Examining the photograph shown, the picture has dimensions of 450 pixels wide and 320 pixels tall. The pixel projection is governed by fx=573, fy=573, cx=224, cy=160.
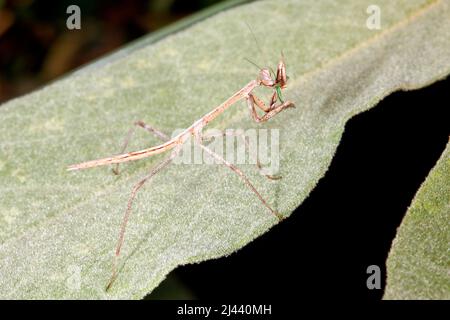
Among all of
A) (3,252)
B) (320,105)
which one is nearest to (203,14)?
(320,105)

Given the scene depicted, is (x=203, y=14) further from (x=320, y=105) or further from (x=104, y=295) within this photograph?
(x=104, y=295)

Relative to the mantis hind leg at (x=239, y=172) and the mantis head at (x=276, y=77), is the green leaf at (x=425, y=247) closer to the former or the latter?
the mantis hind leg at (x=239, y=172)

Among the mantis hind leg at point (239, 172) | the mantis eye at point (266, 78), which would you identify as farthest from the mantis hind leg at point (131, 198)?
the mantis eye at point (266, 78)

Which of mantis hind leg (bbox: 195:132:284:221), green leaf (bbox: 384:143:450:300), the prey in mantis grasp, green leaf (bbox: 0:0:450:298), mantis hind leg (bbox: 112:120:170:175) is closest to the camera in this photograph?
Answer: green leaf (bbox: 384:143:450:300)

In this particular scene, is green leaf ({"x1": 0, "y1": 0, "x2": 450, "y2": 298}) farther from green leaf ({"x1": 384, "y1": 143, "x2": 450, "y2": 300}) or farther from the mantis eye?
green leaf ({"x1": 384, "y1": 143, "x2": 450, "y2": 300})

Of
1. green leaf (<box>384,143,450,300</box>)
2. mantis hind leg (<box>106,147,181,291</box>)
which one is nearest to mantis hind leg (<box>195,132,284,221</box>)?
mantis hind leg (<box>106,147,181,291</box>)

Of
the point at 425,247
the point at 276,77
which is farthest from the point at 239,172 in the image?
the point at 425,247
